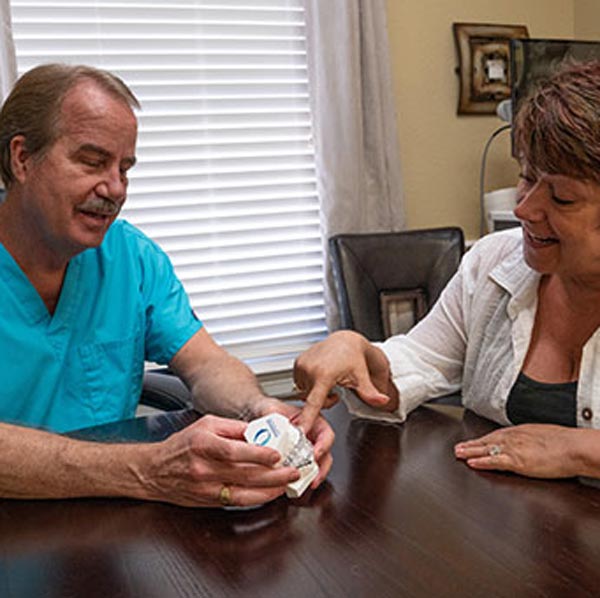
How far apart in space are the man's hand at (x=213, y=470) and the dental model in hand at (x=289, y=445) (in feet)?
0.05

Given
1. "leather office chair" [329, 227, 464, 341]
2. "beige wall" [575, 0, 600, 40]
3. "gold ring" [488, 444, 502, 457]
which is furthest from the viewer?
"beige wall" [575, 0, 600, 40]

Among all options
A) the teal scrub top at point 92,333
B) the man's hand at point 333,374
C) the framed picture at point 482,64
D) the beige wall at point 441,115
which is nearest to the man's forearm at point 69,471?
the man's hand at point 333,374

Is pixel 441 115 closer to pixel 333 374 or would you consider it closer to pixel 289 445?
pixel 333 374

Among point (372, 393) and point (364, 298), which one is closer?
point (372, 393)

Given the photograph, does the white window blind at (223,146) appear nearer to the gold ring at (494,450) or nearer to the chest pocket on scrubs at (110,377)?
the chest pocket on scrubs at (110,377)

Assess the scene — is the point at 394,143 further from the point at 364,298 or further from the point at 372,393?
the point at 372,393

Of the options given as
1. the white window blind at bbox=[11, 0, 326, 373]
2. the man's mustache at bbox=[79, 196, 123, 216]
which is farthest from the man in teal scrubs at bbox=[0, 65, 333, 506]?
the white window blind at bbox=[11, 0, 326, 373]

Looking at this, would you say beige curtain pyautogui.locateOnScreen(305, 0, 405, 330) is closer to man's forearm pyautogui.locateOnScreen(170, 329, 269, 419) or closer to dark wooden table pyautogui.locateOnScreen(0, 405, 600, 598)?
man's forearm pyautogui.locateOnScreen(170, 329, 269, 419)

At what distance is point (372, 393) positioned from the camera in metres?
1.31

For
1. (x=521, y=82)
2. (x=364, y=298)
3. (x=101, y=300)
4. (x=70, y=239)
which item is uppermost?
(x=521, y=82)

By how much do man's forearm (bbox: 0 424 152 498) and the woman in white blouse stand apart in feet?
0.98

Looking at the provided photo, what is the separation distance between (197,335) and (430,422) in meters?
0.63

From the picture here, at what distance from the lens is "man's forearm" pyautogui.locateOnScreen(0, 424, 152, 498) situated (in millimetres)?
1082

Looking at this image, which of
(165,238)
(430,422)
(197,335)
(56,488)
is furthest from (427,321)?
(165,238)
